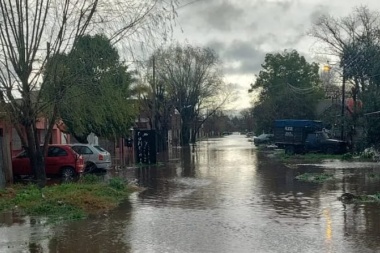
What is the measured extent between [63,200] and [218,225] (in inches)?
175

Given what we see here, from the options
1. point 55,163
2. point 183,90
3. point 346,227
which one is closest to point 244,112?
point 183,90

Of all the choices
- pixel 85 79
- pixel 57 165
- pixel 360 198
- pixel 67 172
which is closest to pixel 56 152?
pixel 57 165

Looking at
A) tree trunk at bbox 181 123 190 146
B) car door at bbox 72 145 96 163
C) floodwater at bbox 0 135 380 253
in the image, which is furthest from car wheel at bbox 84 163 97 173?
tree trunk at bbox 181 123 190 146

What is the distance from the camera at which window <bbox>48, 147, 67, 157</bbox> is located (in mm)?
23375

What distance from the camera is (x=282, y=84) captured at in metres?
79.9

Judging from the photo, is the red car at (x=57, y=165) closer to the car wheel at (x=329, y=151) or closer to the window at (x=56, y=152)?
the window at (x=56, y=152)

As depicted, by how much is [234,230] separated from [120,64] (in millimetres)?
8842

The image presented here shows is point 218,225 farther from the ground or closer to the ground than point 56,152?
closer to the ground

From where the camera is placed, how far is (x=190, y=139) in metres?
89.2

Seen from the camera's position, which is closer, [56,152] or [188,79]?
[56,152]

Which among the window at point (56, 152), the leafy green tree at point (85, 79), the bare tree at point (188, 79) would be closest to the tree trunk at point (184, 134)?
the bare tree at point (188, 79)

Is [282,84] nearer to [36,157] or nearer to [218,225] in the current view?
[36,157]

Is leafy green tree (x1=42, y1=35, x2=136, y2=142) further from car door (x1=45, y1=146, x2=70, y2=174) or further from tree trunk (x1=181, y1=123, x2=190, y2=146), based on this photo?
tree trunk (x1=181, y1=123, x2=190, y2=146)

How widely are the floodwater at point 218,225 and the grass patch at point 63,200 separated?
46 cm
